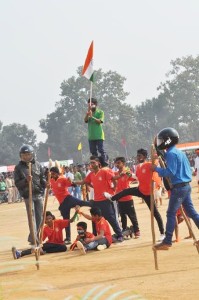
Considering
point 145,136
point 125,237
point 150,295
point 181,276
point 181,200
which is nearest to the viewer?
point 150,295

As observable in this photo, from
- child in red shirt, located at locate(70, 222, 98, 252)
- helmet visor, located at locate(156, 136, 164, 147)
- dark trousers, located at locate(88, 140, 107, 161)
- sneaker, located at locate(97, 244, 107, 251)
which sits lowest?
sneaker, located at locate(97, 244, 107, 251)

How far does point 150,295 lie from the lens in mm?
6883

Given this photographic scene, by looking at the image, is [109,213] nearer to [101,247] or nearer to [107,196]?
[107,196]

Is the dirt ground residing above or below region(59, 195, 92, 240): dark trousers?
below

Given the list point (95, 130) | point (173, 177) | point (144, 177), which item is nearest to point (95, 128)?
point (95, 130)

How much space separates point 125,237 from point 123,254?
2.77 metres

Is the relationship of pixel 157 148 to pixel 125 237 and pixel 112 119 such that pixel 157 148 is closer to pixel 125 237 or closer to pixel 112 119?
pixel 125 237

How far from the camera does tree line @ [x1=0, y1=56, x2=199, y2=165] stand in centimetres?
11638

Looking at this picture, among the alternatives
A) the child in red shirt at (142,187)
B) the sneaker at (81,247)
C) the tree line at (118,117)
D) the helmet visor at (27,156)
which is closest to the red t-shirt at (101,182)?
the child in red shirt at (142,187)

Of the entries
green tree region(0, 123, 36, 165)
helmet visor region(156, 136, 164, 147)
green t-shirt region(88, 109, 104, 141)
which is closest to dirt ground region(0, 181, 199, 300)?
helmet visor region(156, 136, 164, 147)

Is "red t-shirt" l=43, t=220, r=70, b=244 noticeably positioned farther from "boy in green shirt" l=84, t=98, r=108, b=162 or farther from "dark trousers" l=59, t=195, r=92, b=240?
"boy in green shirt" l=84, t=98, r=108, b=162

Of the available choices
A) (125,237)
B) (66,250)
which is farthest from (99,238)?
(125,237)

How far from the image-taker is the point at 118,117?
122875 millimetres

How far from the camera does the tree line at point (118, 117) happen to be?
116 meters
